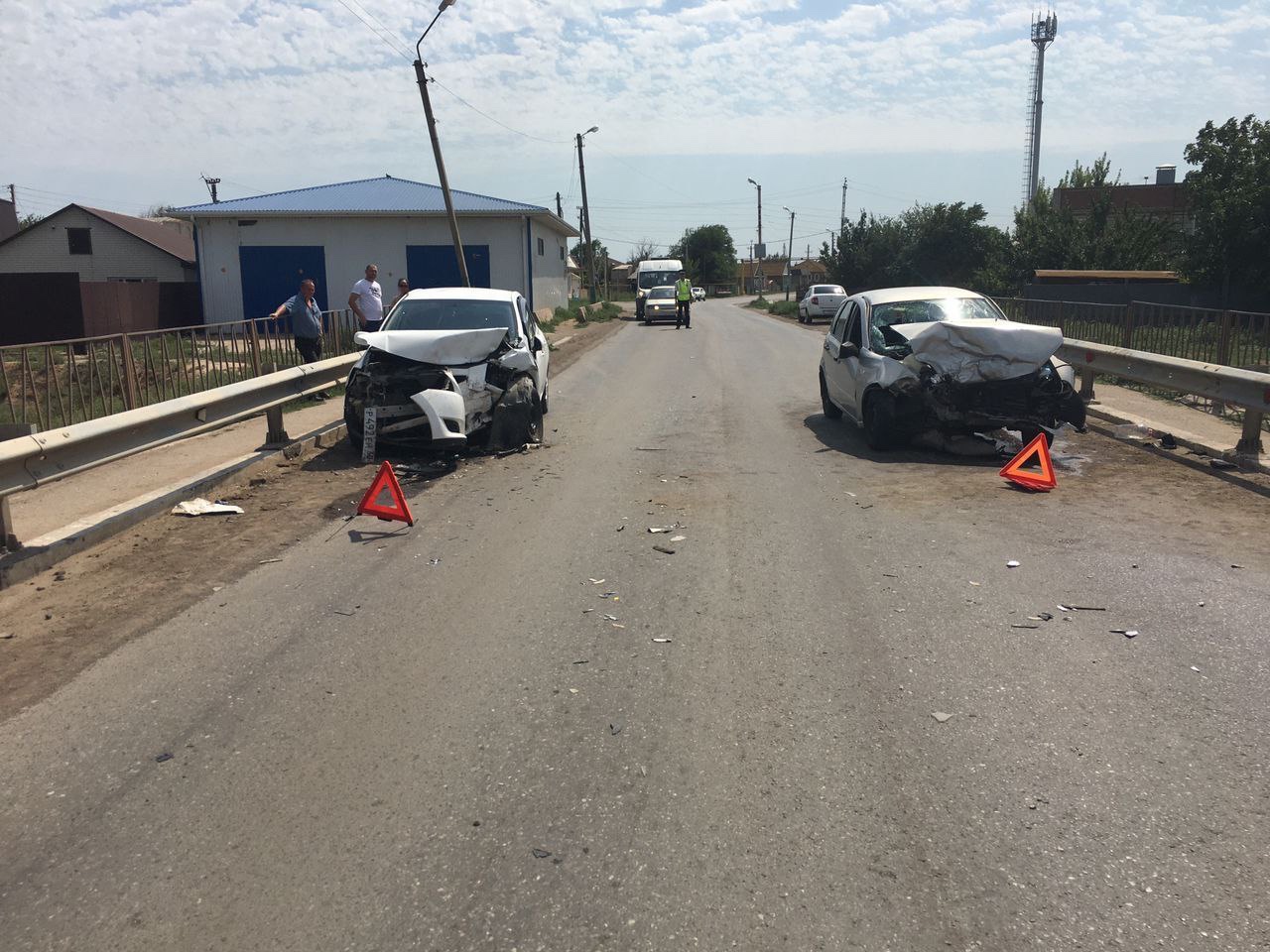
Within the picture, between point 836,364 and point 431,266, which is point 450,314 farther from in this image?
point 431,266

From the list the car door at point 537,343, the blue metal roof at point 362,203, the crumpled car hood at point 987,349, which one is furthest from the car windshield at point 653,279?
the crumpled car hood at point 987,349

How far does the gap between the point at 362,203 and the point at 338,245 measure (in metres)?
1.66

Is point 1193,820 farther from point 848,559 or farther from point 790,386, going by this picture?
point 790,386

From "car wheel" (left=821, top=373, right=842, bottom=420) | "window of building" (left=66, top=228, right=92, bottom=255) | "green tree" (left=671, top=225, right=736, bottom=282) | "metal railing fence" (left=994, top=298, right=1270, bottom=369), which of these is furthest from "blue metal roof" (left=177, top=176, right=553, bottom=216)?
"green tree" (left=671, top=225, right=736, bottom=282)

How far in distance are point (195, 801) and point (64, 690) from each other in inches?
59.5

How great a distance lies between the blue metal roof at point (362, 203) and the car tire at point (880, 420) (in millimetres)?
25338

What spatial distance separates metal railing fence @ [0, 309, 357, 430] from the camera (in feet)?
38.4

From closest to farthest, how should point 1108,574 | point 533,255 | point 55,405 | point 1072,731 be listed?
point 1072,731, point 1108,574, point 55,405, point 533,255

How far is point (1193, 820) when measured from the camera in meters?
3.52

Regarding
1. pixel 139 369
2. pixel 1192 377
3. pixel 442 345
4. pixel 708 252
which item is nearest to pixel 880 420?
pixel 1192 377

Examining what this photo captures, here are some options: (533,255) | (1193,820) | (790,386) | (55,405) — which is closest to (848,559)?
(1193,820)

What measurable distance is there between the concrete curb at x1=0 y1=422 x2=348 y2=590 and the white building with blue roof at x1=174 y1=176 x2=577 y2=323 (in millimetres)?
23890

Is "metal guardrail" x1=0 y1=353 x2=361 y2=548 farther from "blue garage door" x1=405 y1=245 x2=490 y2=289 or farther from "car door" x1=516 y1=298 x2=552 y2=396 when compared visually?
"blue garage door" x1=405 y1=245 x2=490 y2=289

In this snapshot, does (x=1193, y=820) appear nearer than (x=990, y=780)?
Yes
